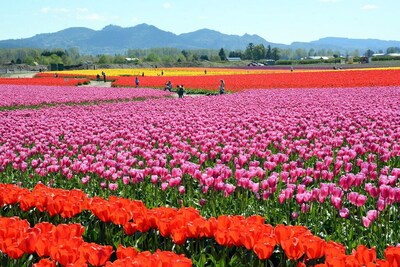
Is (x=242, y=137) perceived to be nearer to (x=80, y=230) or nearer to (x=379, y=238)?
(x=379, y=238)

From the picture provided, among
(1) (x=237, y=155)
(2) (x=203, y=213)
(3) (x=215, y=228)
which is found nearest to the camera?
(3) (x=215, y=228)

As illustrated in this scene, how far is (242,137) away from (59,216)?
225 inches

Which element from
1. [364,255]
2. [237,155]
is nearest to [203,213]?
[364,255]

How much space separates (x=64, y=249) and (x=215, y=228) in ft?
3.98

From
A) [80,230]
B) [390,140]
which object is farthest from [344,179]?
[390,140]

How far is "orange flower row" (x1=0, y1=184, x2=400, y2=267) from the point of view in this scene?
3.57m

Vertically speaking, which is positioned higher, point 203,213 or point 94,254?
point 94,254

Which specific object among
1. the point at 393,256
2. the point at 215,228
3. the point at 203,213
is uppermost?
the point at 393,256

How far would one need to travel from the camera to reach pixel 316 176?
6.66m

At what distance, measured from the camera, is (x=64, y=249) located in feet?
12.1

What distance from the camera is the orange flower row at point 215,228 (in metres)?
3.57

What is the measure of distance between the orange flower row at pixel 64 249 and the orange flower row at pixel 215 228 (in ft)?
1.78

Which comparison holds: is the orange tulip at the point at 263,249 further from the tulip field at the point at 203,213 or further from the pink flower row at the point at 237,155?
the pink flower row at the point at 237,155

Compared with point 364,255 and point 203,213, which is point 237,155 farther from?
point 364,255
